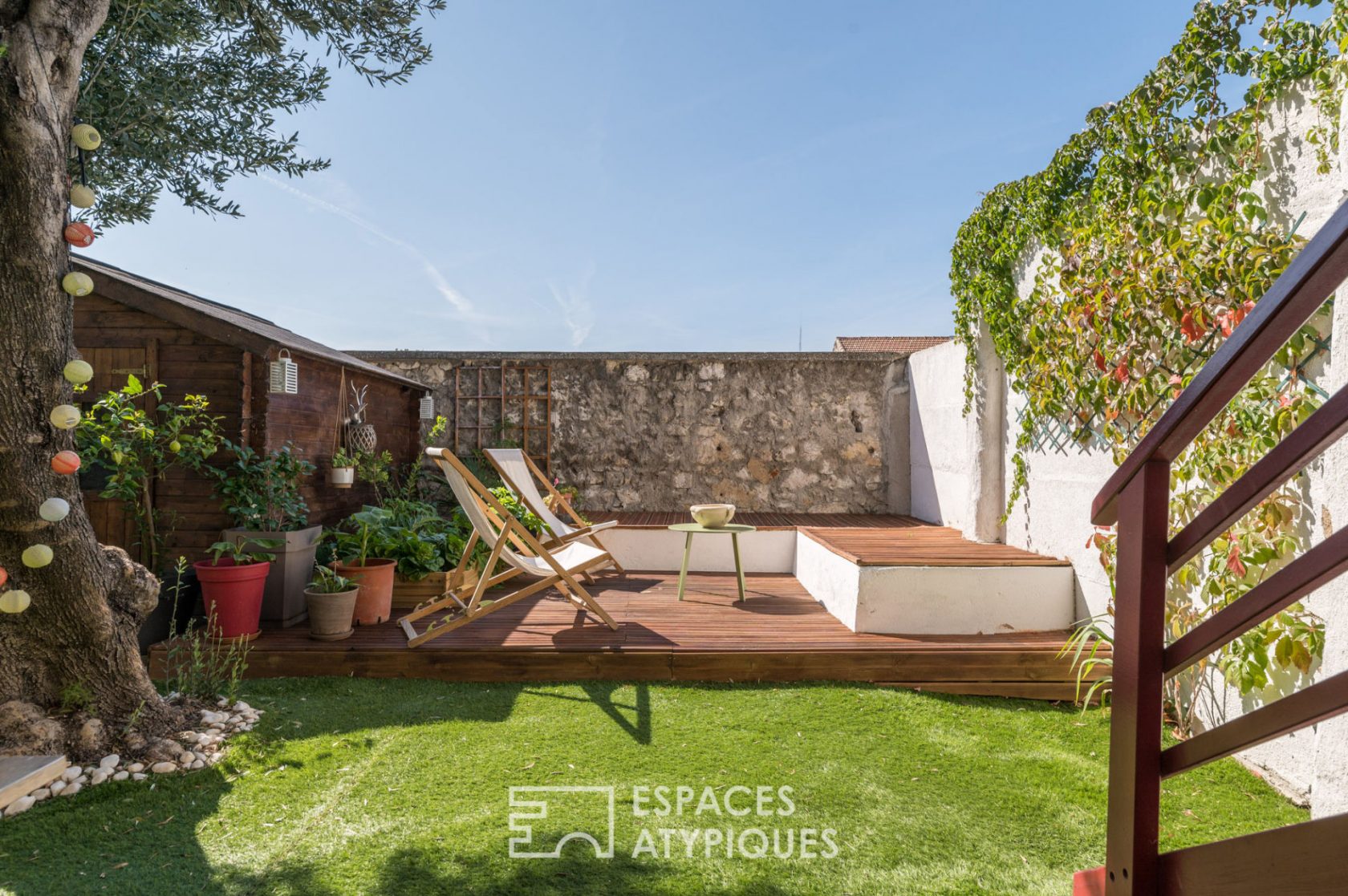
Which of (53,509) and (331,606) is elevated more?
(53,509)

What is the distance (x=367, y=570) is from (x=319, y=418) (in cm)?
150

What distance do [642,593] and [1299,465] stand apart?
13.2 feet

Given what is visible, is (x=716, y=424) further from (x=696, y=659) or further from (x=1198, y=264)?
(x=1198, y=264)

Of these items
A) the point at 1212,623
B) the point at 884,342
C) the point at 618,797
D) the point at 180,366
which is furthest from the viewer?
the point at 884,342

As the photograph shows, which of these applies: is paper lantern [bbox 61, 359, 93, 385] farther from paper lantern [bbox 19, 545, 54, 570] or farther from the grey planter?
the grey planter

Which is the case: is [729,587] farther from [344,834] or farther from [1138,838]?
[1138,838]

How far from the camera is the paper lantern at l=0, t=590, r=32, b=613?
2215mm

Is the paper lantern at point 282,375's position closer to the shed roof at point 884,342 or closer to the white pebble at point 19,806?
the white pebble at point 19,806

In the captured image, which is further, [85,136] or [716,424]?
[716,424]

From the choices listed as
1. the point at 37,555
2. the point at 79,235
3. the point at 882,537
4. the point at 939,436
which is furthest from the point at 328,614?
the point at 939,436

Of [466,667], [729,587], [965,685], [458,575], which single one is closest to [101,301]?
[458,575]

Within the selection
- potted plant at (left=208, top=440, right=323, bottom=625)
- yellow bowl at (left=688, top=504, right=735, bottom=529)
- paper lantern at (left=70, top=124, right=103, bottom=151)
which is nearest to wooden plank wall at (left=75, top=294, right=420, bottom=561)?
potted plant at (left=208, top=440, right=323, bottom=625)

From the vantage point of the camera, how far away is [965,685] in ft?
10.5
